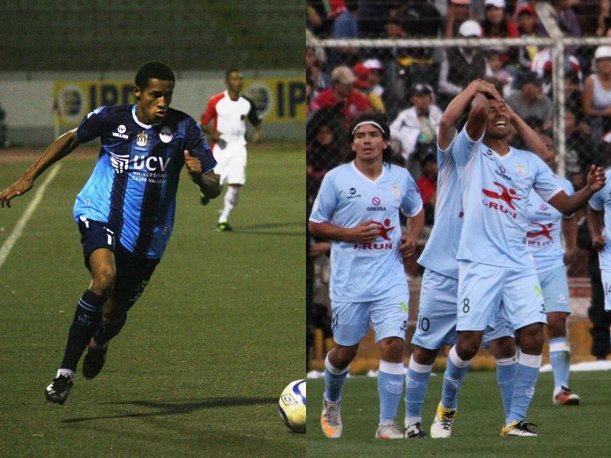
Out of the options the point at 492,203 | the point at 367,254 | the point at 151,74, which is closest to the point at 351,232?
the point at 367,254

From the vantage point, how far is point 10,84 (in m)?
4.71

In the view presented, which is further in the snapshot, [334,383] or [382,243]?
[334,383]

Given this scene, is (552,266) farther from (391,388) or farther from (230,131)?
(230,131)

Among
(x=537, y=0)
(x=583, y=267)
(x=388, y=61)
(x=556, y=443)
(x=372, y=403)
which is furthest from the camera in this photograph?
(x=537, y=0)

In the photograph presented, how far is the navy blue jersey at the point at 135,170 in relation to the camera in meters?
4.68

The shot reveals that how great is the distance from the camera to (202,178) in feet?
15.4

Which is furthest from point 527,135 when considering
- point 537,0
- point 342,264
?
point 537,0

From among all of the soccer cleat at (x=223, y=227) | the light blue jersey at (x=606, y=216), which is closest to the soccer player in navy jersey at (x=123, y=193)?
the light blue jersey at (x=606, y=216)

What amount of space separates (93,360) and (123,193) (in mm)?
628

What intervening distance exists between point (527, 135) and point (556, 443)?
148cm

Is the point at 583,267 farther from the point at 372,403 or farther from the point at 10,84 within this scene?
the point at 10,84

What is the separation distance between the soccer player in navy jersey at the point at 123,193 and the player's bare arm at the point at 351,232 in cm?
115

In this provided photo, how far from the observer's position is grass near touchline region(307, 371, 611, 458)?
5.04 meters

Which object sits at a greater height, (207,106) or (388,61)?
(207,106)
